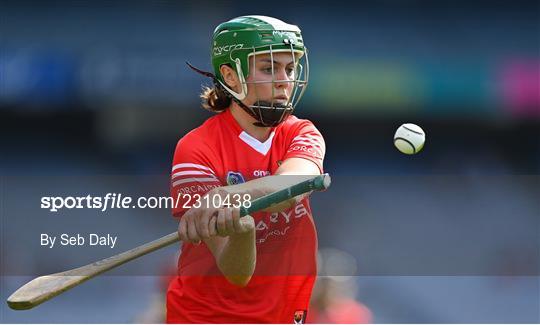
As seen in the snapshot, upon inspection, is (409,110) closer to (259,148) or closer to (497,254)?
(497,254)

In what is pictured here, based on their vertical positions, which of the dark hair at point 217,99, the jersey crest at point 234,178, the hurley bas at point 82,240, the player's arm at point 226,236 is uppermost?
the dark hair at point 217,99

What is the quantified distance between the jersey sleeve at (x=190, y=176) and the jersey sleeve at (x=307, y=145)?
0.99ft

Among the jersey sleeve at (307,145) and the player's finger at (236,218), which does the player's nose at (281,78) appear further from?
the player's finger at (236,218)

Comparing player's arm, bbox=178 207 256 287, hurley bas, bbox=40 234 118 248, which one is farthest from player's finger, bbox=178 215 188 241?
hurley bas, bbox=40 234 118 248

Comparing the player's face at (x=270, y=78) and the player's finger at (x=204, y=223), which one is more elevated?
the player's face at (x=270, y=78)

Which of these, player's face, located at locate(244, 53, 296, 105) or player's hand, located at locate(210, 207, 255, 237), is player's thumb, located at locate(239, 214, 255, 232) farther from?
player's face, located at locate(244, 53, 296, 105)

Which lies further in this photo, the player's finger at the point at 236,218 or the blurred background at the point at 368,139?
the blurred background at the point at 368,139

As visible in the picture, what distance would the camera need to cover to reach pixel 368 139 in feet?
20.1

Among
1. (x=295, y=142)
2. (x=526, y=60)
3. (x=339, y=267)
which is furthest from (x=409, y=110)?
(x=295, y=142)

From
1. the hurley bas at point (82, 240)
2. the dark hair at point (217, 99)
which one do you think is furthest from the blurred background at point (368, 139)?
the dark hair at point (217, 99)

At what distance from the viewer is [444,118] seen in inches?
247

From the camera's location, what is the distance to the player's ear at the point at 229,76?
11.4ft

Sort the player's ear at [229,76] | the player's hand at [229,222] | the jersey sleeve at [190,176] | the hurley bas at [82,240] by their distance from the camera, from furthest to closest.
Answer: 1. the hurley bas at [82,240]
2. the player's ear at [229,76]
3. the jersey sleeve at [190,176]
4. the player's hand at [229,222]

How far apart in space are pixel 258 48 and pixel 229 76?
19 cm
